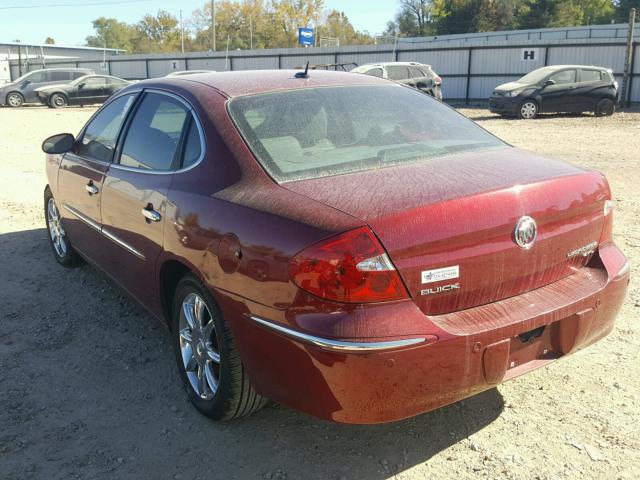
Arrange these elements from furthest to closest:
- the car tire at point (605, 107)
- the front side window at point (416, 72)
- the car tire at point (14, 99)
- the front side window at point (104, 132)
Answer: the car tire at point (14, 99) → the front side window at point (416, 72) → the car tire at point (605, 107) → the front side window at point (104, 132)

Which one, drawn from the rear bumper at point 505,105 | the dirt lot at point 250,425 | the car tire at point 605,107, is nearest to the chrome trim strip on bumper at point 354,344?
the dirt lot at point 250,425

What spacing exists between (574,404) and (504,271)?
3.43 ft

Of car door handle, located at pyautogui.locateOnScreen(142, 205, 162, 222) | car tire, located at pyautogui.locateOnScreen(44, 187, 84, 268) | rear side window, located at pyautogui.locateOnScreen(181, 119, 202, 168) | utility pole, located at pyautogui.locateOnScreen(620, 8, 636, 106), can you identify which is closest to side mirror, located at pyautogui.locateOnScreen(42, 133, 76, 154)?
car tire, located at pyautogui.locateOnScreen(44, 187, 84, 268)

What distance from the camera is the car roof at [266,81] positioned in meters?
3.49

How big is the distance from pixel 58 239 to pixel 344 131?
3381 millimetres

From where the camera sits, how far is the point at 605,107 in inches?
781

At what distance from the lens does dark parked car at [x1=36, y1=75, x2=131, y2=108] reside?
26.3 m

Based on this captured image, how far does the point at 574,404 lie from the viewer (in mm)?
3225

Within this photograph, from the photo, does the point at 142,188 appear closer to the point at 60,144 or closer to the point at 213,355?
the point at 213,355

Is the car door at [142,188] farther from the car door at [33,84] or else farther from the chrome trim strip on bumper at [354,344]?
the car door at [33,84]

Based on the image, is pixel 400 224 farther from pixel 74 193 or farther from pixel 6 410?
pixel 74 193

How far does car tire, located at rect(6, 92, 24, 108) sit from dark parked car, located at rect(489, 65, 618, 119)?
19.8 metres

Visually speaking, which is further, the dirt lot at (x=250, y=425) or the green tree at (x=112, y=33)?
the green tree at (x=112, y=33)

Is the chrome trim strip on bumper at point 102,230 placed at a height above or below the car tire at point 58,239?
above
